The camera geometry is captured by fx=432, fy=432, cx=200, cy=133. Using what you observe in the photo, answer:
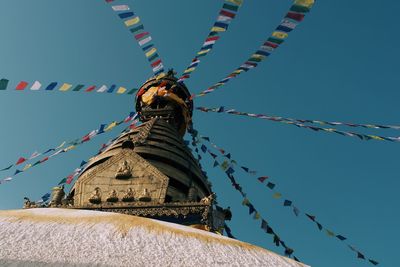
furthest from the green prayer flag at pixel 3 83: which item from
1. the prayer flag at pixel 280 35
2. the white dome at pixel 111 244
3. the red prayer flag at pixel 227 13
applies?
the white dome at pixel 111 244

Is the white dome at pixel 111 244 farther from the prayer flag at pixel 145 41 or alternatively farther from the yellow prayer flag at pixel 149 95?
the yellow prayer flag at pixel 149 95

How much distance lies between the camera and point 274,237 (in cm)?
A: 1267

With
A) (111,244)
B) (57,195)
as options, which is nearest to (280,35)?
(57,195)

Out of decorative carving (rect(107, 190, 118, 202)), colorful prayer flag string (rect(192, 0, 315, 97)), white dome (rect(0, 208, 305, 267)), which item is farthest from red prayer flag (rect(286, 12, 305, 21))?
white dome (rect(0, 208, 305, 267))

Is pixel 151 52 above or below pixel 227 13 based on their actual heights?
above

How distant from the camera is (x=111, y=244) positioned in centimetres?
265

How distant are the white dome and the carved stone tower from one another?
7364 millimetres

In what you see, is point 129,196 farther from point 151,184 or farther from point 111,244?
point 111,244

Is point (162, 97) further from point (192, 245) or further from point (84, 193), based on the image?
point (192, 245)

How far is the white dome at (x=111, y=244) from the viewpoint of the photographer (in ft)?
8.21

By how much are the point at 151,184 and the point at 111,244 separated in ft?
30.2

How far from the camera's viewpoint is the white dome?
2.50 metres

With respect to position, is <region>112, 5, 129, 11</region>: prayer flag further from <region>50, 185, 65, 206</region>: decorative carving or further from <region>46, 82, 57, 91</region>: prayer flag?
<region>50, 185, 65, 206</region>: decorative carving

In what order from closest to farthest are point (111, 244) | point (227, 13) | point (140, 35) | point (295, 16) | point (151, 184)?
1. point (111, 244)
2. point (295, 16)
3. point (227, 13)
4. point (151, 184)
5. point (140, 35)
